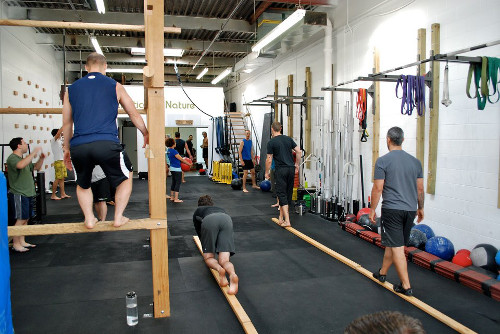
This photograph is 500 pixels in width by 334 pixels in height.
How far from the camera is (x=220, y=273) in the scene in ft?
13.1

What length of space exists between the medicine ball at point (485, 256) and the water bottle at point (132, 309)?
3563 millimetres

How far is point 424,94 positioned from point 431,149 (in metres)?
0.78

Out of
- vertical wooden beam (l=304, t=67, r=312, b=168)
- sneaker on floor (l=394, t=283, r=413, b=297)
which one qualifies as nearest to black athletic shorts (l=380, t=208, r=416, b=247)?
Answer: sneaker on floor (l=394, t=283, r=413, b=297)

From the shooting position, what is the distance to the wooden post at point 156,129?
126 inches

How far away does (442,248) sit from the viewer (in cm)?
476

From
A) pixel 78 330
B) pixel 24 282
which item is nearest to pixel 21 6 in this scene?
pixel 24 282

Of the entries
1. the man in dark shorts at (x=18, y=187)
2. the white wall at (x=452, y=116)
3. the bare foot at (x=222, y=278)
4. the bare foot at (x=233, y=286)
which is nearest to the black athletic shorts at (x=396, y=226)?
the white wall at (x=452, y=116)

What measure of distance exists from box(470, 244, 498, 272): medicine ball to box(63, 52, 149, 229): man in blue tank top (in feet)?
12.1

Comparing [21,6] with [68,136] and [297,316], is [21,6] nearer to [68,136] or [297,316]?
[68,136]

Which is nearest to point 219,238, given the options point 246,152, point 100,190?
point 100,190

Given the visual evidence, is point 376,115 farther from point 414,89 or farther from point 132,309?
point 132,309

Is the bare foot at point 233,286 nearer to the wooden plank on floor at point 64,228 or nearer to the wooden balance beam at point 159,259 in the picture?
the wooden balance beam at point 159,259

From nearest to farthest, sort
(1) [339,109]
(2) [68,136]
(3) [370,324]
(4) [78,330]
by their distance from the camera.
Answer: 1. (3) [370,324]
2. (2) [68,136]
3. (4) [78,330]
4. (1) [339,109]

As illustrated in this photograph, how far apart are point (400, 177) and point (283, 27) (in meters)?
4.29
